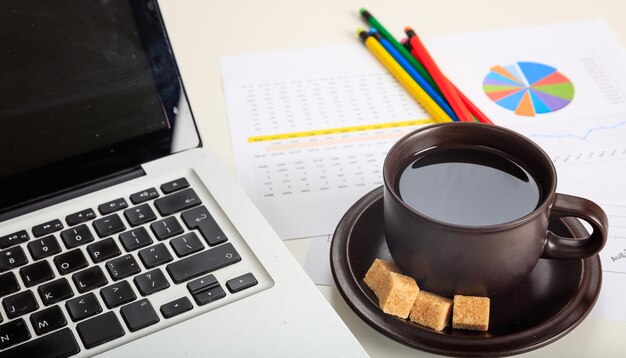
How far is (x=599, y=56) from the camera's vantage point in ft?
2.67

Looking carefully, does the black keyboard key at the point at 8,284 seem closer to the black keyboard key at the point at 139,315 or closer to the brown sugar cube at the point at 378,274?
the black keyboard key at the point at 139,315

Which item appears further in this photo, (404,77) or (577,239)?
(404,77)

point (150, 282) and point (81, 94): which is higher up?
point (81, 94)

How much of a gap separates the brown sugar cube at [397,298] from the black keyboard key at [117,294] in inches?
6.5

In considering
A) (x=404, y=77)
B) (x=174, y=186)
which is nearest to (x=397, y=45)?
(x=404, y=77)

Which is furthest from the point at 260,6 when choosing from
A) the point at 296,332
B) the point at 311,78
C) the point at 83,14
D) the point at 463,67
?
the point at 296,332

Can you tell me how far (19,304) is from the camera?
50cm

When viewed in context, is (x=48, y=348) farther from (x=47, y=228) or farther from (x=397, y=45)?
(x=397, y=45)

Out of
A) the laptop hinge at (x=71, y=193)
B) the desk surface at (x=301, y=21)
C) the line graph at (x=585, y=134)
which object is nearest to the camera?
the laptop hinge at (x=71, y=193)

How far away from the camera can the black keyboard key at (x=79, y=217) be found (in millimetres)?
554

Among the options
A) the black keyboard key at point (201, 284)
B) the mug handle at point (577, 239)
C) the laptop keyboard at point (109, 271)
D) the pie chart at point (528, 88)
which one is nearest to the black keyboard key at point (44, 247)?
the laptop keyboard at point (109, 271)

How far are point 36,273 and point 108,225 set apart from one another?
60mm

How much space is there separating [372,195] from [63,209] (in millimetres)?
239

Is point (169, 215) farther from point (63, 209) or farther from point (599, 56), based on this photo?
point (599, 56)
